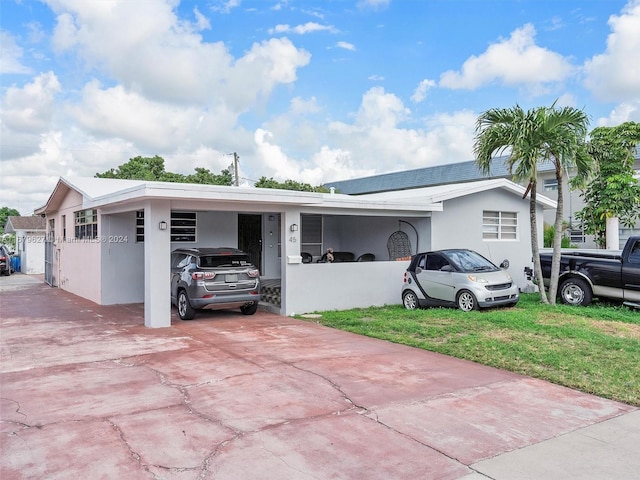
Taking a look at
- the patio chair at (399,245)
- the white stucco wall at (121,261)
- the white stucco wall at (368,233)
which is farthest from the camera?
the patio chair at (399,245)

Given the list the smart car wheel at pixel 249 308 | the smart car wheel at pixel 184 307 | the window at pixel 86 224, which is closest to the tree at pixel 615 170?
the smart car wheel at pixel 249 308

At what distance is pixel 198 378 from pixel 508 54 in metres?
11.6

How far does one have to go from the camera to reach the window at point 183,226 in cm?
1495

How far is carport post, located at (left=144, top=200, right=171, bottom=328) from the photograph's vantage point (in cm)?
1049

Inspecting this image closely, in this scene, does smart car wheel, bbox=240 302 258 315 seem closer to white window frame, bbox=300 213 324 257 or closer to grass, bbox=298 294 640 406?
grass, bbox=298 294 640 406

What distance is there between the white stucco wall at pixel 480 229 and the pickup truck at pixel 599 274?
7.56 ft

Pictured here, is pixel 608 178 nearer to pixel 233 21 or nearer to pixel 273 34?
pixel 273 34

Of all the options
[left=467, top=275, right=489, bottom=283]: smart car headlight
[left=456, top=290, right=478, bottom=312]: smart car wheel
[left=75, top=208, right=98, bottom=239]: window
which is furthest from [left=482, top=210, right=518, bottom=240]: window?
[left=75, top=208, right=98, bottom=239]: window

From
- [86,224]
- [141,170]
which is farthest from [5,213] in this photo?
[86,224]

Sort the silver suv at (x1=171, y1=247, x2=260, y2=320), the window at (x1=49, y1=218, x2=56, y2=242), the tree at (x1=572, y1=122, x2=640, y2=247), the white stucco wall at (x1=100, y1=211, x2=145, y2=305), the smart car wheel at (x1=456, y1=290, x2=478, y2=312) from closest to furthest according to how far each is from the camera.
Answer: the silver suv at (x1=171, y1=247, x2=260, y2=320) < the smart car wheel at (x1=456, y1=290, x2=478, y2=312) < the white stucco wall at (x1=100, y1=211, x2=145, y2=305) < the tree at (x1=572, y1=122, x2=640, y2=247) < the window at (x1=49, y1=218, x2=56, y2=242)

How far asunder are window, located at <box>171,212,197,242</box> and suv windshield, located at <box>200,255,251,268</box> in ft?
13.8

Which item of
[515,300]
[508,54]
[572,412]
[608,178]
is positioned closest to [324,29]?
[508,54]

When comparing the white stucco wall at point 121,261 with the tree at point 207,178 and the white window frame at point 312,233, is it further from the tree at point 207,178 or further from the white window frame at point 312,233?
the tree at point 207,178

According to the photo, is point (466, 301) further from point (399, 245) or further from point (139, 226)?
point (139, 226)
